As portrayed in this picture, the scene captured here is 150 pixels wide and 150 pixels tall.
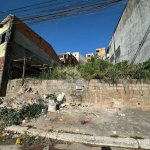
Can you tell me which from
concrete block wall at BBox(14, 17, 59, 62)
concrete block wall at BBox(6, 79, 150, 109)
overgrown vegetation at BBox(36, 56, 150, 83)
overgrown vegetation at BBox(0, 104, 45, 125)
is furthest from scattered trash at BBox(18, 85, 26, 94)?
concrete block wall at BBox(14, 17, 59, 62)

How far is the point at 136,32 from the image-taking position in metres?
10.1

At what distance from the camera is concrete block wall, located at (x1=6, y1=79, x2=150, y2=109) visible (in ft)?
22.3

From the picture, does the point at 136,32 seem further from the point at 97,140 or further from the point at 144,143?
the point at 97,140

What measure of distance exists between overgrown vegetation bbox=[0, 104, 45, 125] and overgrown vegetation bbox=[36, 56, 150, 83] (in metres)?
2.66

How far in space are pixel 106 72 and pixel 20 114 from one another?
190 inches

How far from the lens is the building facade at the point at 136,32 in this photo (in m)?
8.51

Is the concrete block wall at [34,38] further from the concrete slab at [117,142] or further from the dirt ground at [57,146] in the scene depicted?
the concrete slab at [117,142]

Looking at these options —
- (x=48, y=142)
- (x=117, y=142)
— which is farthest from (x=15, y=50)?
(x=117, y=142)

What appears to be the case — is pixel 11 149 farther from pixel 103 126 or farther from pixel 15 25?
pixel 15 25

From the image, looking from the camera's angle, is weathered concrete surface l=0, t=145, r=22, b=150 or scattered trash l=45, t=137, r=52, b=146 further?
scattered trash l=45, t=137, r=52, b=146

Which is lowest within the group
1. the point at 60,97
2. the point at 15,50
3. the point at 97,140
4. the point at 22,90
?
the point at 97,140

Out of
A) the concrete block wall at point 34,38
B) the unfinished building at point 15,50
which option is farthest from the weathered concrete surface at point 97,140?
the concrete block wall at point 34,38

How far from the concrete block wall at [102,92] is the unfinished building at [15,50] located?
2.49m

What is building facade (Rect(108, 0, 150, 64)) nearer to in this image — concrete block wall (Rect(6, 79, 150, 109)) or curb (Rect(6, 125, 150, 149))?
concrete block wall (Rect(6, 79, 150, 109))
